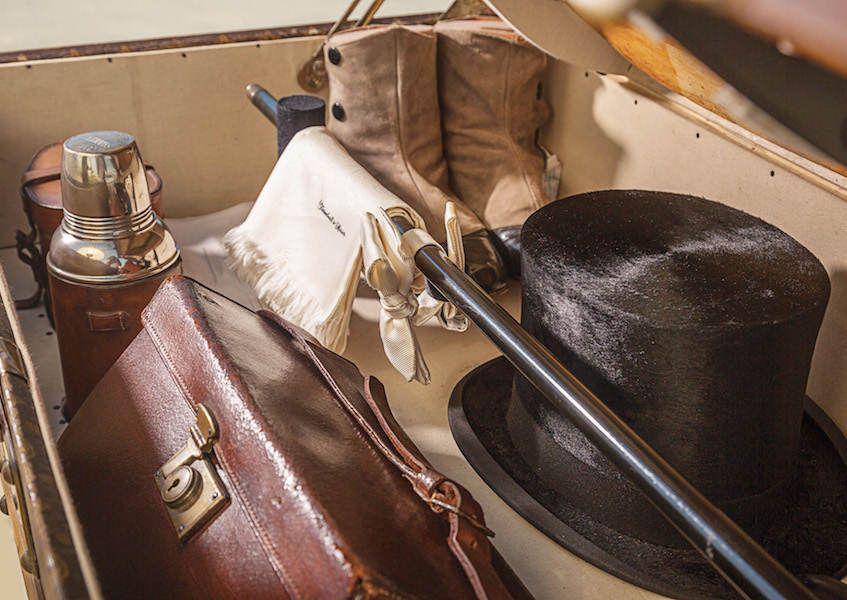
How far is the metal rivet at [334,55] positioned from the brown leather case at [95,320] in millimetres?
601

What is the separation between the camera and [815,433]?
1.12 m

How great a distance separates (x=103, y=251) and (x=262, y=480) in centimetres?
49

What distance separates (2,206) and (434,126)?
88cm

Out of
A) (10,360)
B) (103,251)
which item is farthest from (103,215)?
(10,360)

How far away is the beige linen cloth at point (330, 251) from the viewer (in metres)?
1.12

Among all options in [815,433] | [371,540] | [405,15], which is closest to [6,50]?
[405,15]

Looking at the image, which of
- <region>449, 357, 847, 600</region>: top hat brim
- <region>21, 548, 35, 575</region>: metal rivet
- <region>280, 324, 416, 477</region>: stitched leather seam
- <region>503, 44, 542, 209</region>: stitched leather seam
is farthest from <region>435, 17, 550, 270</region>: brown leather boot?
<region>21, 548, 35, 575</region>: metal rivet

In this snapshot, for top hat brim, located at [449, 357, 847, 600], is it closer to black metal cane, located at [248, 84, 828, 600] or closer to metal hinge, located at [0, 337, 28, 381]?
black metal cane, located at [248, 84, 828, 600]

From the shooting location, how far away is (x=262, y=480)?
2.24 ft

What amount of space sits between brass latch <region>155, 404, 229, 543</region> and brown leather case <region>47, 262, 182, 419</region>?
0.35 m

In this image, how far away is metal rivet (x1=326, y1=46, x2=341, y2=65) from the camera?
5.04 ft

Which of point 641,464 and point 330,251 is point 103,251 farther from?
point 641,464

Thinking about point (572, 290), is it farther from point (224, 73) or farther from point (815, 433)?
point (224, 73)

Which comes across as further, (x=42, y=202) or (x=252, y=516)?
(x=42, y=202)
